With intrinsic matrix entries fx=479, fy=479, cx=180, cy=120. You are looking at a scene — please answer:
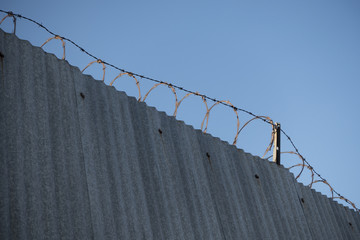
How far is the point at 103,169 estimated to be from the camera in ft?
15.2

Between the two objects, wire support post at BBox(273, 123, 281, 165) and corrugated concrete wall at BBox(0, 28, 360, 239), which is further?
wire support post at BBox(273, 123, 281, 165)

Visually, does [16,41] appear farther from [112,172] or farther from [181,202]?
[181,202]

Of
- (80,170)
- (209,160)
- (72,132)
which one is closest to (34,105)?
(72,132)

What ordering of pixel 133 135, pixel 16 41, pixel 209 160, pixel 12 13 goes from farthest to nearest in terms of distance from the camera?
pixel 209 160, pixel 133 135, pixel 12 13, pixel 16 41

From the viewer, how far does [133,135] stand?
5.23m

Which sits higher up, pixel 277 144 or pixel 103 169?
pixel 277 144

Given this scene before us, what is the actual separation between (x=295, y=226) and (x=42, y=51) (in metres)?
4.60

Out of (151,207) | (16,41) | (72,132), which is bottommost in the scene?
(151,207)

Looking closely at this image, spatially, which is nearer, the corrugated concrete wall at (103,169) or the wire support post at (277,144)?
the corrugated concrete wall at (103,169)

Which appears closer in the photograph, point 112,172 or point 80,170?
point 80,170

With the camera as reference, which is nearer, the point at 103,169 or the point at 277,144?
the point at 103,169

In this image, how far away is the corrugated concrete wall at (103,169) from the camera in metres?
3.92

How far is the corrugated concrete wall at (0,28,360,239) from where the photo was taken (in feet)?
12.9

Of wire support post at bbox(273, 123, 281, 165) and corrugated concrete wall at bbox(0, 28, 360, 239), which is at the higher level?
wire support post at bbox(273, 123, 281, 165)
